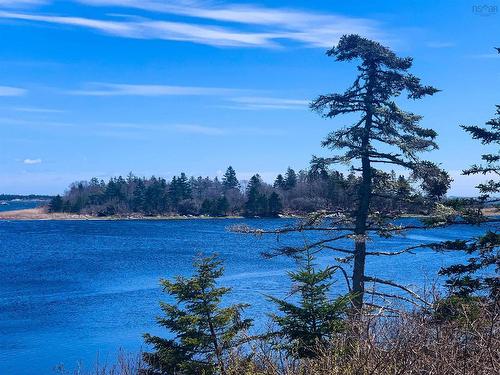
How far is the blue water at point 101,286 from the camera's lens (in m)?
25.7

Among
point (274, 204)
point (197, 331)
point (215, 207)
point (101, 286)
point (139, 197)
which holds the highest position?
point (139, 197)

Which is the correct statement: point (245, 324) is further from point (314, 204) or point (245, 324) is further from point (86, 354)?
point (86, 354)

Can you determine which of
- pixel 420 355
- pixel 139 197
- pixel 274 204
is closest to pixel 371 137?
pixel 420 355

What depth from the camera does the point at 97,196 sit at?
12962cm

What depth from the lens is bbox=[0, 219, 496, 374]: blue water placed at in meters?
25.7

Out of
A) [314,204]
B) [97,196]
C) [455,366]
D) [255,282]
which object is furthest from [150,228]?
[455,366]

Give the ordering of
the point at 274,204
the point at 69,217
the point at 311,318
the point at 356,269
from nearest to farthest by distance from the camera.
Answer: the point at 311,318, the point at 356,269, the point at 274,204, the point at 69,217

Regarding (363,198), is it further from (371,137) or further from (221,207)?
(221,207)

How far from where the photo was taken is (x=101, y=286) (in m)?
39.5

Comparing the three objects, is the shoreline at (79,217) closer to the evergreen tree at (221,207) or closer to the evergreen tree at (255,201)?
the evergreen tree at (221,207)

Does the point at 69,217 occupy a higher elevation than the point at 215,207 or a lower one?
lower


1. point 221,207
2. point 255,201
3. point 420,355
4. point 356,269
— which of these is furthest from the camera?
point 221,207

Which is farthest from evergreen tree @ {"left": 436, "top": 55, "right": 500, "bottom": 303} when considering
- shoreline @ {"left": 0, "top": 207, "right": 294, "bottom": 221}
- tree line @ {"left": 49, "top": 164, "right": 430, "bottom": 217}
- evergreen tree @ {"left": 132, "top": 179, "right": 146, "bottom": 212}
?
evergreen tree @ {"left": 132, "top": 179, "right": 146, "bottom": 212}

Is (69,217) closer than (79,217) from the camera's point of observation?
No
